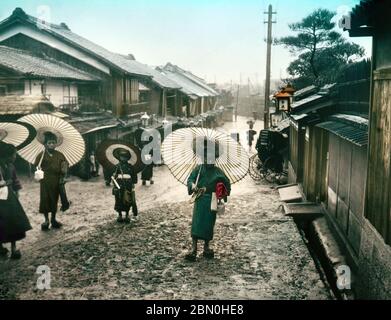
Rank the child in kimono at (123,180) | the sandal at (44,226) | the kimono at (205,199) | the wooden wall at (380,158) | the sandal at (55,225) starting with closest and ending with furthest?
the wooden wall at (380,158)
the kimono at (205,199)
the sandal at (44,226)
the sandal at (55,225)
the child in kimono at (123,180)

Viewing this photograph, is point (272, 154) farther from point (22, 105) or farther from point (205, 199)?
point (22, 105)

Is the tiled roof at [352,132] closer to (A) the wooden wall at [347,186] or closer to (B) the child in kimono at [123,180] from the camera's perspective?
(A) the wooden wall at [347,186]

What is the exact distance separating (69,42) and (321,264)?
69.8 ft

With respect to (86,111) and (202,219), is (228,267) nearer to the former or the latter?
(202,219)

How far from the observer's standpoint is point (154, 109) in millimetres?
34969

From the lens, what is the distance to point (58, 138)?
32.1ft

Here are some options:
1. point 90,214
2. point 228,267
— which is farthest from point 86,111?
point 228,267

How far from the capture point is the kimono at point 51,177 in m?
9.88

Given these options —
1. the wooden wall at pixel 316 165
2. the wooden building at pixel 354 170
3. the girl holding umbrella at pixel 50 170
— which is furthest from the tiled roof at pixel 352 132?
the girl holding umbrella at pixel 50 170

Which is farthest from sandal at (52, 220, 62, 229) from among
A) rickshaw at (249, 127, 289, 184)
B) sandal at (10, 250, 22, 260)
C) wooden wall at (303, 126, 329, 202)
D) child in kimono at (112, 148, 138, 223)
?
rickshaw at (249, 127, 289, 184)

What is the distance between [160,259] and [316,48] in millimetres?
15126

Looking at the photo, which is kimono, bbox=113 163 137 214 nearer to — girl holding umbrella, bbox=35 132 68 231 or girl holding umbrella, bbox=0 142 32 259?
girl holding umbrella, bbox=35 132 68 231

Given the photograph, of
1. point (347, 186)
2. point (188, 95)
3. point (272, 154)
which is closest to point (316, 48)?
point (272, 154)

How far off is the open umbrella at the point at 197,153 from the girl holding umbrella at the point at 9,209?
323cm
